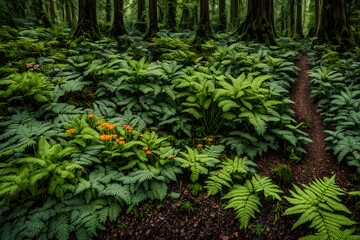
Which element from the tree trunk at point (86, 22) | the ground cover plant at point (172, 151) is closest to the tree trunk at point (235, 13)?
the ground cover plant at point (172, 151)

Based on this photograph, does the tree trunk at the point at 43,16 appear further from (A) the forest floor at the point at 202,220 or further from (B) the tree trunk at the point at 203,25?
(A) the forest floor at the point at 202,220

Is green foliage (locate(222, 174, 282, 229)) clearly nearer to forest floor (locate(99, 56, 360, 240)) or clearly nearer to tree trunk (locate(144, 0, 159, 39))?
forest floor (locate(99, 56, 360, 240))

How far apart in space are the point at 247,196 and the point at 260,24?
938 centimetres

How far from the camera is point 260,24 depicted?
31.2ft

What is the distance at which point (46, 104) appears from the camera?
4344 mm

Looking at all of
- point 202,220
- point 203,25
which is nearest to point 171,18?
point 203,25

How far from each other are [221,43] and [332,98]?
537cm

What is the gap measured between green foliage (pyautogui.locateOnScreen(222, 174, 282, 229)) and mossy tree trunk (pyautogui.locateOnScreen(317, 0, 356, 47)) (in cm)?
954

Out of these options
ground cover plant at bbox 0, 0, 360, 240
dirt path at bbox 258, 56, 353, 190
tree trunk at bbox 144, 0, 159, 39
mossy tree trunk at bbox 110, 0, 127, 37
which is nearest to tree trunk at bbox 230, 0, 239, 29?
tree trunk at bbox 144, 0, 159, 39

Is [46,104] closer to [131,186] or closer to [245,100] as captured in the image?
[131,186]

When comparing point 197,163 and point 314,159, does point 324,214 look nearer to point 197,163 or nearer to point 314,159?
point 314,159

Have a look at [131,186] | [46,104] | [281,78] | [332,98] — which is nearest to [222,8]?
[281,78]

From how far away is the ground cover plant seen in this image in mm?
2730

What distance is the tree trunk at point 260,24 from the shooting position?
9367 millimetres
